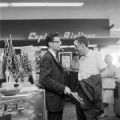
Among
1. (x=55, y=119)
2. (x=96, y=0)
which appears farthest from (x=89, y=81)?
(x=96, y=0)

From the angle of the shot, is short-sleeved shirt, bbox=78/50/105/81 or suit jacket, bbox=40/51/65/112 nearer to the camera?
suit jacket, bbox=40/51/65/112

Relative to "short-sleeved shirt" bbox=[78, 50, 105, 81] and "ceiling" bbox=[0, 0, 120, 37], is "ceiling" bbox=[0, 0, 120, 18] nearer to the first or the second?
"ceiling" bbox=[0, 0, 120, 37]

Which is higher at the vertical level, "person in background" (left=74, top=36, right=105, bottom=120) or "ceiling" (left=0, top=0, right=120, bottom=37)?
"ceiling" (left=0, top=0, right=120, bottom=37)

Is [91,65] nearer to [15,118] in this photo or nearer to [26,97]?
[26,97]

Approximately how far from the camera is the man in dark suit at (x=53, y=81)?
251 cm

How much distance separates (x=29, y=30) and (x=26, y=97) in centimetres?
570

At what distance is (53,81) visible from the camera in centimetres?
251

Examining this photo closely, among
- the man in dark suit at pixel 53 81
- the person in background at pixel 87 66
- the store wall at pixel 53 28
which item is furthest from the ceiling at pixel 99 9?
the man in dark suit at pixel 53 81

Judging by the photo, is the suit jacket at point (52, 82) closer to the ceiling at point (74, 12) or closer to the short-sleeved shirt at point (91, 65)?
the short-sleeved shirt at point (91, 65)

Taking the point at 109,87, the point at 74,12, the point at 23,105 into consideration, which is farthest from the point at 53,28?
the point at 23,105

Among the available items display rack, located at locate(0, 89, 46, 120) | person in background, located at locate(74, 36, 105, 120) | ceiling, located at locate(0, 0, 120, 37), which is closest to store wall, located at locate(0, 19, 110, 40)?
ceiling, located at locate(0, 0, 120, 37)

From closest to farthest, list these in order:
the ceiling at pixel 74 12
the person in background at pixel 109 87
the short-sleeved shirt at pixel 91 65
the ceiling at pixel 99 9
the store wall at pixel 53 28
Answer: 1. the short-sleeved shirt at pixel 91 65
2. the person in background at pixel 109 87
3. the store wall at pixel 53 28
4. the ceiling at pixel 74 12
5. the ceiling at pixel 99 9

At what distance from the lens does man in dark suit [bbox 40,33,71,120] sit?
8.23 feet

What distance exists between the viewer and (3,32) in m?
7.77
